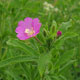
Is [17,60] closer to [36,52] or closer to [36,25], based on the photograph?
[36,52]

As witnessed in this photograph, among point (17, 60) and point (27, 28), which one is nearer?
point (17, 60)

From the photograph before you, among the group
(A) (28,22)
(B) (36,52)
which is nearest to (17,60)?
(B) (36,52)

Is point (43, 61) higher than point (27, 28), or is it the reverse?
point (27, 28)

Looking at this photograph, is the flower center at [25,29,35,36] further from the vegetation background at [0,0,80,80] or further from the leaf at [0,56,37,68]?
the leaf at [0,56,37,68]

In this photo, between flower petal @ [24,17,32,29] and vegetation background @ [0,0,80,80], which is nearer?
vegetation background @ [0,0,80,80]

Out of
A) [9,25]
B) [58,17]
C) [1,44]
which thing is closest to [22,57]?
[1,44]

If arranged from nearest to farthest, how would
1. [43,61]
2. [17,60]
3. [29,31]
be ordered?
1. [43,61]
2. [17,60]
3. [29,31]

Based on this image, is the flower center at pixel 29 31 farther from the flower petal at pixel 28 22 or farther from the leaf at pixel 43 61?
the leaf at pixel 43 61

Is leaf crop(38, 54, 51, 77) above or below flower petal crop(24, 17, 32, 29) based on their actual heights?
below

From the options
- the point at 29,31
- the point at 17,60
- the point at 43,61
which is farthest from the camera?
the point at 29,31

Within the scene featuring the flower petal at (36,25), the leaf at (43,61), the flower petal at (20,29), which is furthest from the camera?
the flower petal at (20,29)

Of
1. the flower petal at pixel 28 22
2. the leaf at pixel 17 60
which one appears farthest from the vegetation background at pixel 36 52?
the flower petal at pixel 28 22

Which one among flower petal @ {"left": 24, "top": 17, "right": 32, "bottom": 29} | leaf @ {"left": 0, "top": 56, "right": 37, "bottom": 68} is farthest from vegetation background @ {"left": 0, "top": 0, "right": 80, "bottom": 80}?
flower petal @ {"left": 24, "top": 17, "right": 32, "bottom": 29}
